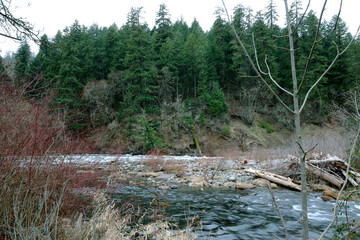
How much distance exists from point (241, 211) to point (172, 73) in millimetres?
25070

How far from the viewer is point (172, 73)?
1175 inches

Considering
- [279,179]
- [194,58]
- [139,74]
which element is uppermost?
[194,58]

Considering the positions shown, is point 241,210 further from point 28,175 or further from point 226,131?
point 226,131

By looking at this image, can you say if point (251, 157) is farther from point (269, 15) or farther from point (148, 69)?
point (269, 15)

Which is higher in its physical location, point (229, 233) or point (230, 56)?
point (230, 56)

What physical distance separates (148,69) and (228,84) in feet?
42.7

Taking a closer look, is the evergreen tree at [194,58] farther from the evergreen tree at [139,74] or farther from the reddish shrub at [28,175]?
the reddish shrub at [28,175]

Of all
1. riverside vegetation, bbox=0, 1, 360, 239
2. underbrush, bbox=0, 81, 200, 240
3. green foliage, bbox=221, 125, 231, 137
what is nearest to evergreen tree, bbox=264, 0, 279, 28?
riverside vegetation, bbox=0, 1, 360, 239

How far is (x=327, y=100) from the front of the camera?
102ft

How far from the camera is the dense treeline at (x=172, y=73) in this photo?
27.6 metres

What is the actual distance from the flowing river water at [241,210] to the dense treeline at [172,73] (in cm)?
1770

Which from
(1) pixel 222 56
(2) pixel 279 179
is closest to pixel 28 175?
(2) pixel 279 179

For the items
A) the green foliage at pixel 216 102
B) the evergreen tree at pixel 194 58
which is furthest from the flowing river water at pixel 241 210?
the evergreen tree at pixel 194 58

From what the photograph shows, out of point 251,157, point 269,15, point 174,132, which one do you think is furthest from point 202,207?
point 269,15
